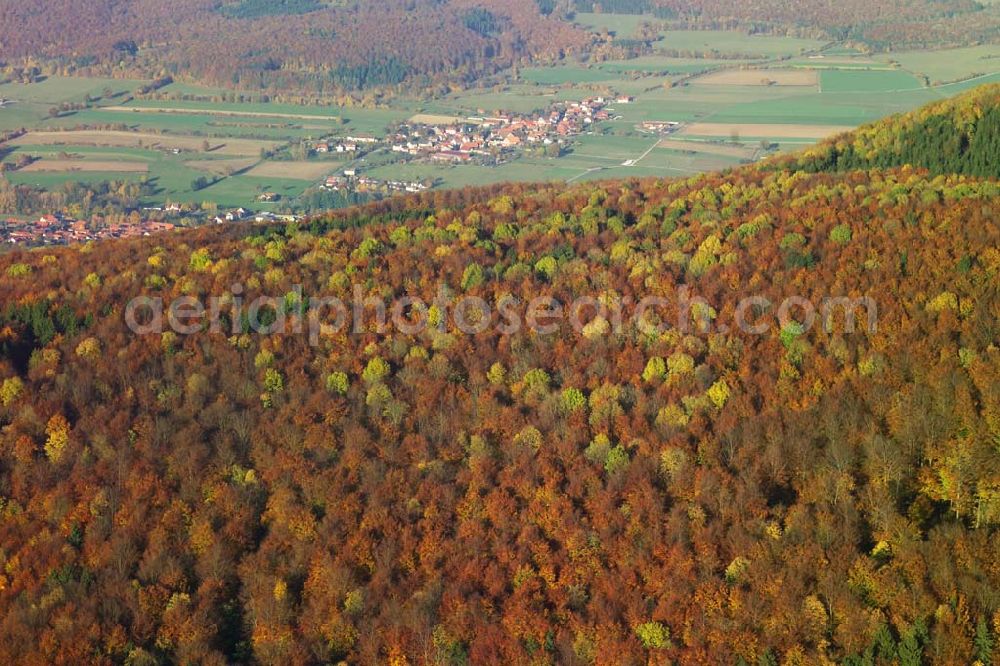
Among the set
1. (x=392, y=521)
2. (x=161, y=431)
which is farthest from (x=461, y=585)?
(x=161, y=431)

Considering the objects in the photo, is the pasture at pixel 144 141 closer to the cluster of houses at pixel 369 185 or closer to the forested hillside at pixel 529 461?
the cluster of houses at pixel 369 185

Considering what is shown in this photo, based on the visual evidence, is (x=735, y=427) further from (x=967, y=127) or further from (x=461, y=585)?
(x=967, y=127)

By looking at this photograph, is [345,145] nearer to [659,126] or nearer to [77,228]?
[659,126]

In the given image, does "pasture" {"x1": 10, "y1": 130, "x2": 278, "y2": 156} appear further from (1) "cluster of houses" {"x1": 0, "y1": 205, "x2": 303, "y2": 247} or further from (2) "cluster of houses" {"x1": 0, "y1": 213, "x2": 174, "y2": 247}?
(2) "cluster of houses" {"x1": 0, "y1": 213, "x2": 174, "y2": 247}

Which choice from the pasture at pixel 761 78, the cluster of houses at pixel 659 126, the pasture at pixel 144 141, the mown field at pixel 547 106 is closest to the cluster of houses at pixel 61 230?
the mown field at pixel 547 106

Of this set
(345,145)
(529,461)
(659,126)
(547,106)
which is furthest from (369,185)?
(529,461)

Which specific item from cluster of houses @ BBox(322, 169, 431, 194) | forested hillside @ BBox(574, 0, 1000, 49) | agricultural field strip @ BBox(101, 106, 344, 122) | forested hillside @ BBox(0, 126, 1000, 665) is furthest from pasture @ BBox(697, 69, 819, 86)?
forested hillside @ BBox(0, 126, 1000, 665)
